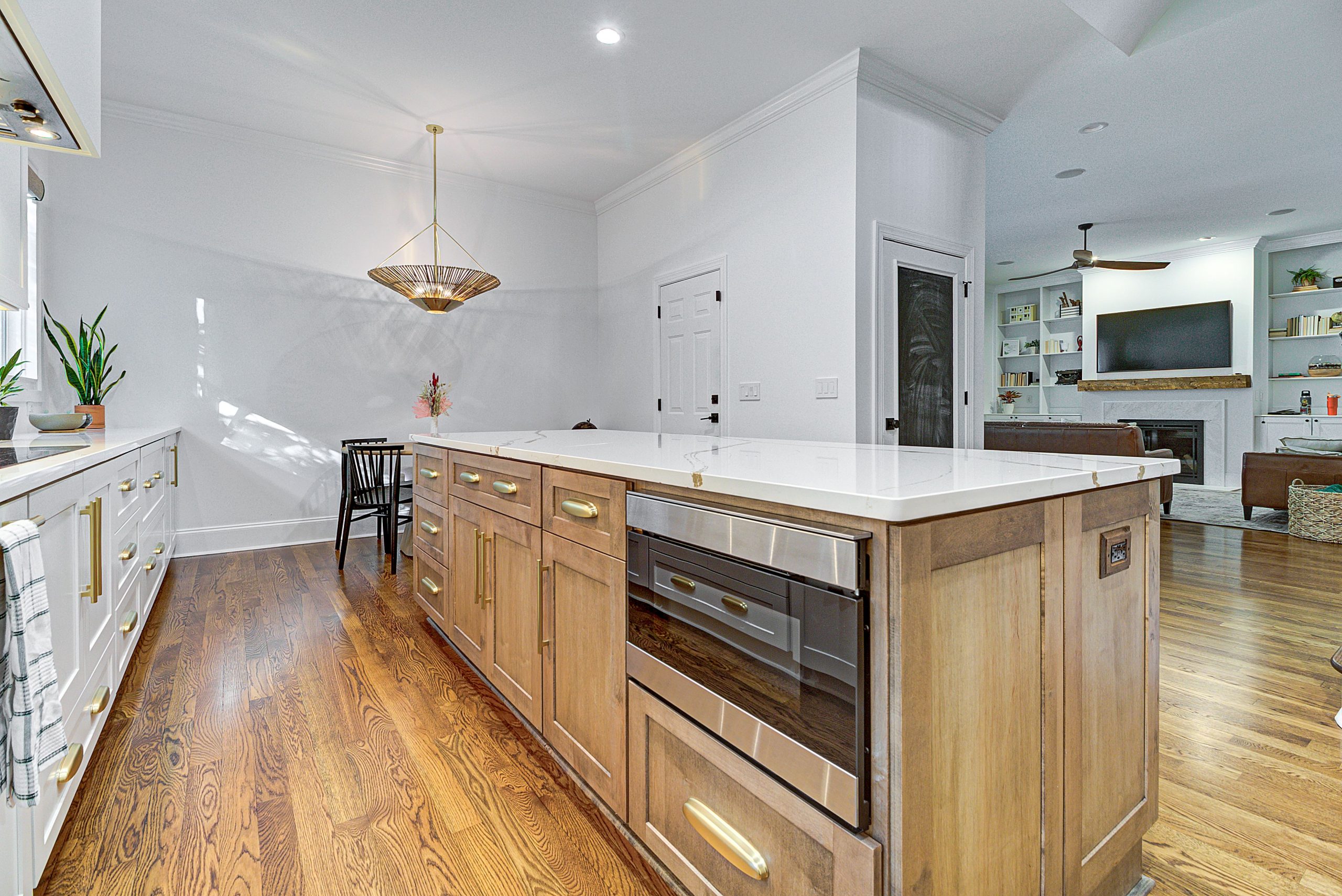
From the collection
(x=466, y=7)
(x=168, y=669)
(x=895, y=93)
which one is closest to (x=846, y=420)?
(x=895, y=93)

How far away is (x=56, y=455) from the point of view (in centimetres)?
151

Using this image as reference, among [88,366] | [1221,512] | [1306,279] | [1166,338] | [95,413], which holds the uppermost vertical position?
[1306,279]

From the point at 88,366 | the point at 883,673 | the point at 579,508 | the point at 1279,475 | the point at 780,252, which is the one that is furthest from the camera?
the point at 1279,475

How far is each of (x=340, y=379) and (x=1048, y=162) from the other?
569 cm

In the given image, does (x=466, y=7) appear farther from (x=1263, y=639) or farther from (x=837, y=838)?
(x=1263, y=639)

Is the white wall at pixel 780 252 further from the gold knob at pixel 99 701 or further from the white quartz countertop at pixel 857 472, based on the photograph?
the gold knob at pixel 99 701

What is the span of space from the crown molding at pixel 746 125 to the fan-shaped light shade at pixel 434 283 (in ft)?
5.45

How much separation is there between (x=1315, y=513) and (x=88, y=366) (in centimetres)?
788

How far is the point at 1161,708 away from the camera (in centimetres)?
208

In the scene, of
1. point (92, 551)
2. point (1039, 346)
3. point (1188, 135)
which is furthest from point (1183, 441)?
point (92, 551)

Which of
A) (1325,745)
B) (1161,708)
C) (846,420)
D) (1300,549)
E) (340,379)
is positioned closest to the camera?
(1325,745)

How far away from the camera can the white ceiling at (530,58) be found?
10.3 ft

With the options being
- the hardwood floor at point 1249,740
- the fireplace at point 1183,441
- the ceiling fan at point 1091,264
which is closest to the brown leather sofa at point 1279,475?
the hardwood floor at point 1249,740

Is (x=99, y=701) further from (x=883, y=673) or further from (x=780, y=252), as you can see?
(x=780, y=252)
